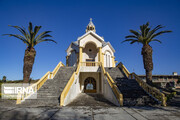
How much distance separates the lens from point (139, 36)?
17.2 meters

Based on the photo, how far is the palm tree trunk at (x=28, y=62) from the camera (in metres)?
14.6

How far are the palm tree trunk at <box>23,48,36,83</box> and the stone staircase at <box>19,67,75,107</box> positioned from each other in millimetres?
3470

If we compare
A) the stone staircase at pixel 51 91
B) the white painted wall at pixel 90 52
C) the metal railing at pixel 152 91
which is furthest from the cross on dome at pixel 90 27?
the metal railing at pixel 152 91

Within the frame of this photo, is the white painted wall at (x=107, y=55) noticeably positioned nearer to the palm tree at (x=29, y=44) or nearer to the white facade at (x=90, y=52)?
the white facade at (x=90, y=52)

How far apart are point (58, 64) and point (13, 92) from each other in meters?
6.55

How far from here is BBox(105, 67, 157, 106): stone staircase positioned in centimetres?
945

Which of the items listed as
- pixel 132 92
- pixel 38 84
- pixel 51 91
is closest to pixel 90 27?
pixel 38 84

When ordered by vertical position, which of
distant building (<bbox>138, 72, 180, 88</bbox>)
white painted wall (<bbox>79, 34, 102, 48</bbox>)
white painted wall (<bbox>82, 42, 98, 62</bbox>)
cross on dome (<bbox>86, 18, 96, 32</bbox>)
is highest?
cross on dome (<bbox>86, 18, 96, 32</bbox>)

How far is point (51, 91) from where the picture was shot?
36.8ft

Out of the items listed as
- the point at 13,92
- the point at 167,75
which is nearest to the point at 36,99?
the point at 13,92

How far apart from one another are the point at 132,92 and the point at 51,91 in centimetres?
818

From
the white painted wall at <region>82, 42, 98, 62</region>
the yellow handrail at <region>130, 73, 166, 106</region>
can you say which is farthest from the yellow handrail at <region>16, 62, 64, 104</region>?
the yellow handrail at <region>130, 73, 166, 106</region>

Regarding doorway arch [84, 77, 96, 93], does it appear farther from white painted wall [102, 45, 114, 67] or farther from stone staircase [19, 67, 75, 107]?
white painted wall [102, 45, 114, 67]

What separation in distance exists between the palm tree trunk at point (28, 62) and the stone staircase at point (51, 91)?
347 cm
